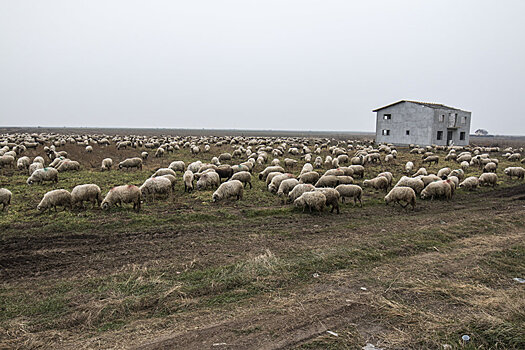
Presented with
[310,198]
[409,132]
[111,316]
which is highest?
[409,132]

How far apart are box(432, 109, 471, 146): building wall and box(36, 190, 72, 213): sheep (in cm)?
4710

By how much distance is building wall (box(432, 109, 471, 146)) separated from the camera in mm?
45500

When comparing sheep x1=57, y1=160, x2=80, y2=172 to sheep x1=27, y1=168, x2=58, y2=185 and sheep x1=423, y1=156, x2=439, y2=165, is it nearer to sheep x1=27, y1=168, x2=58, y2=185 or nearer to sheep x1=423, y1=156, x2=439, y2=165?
sheep x1=27, y1=168, x2=58, y2=185

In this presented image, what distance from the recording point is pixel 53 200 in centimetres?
1186

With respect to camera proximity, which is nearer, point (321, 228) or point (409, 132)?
point (321, 228)

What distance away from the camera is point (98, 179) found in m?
18.6

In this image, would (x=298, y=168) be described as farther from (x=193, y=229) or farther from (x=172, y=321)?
(x=172, y=321)

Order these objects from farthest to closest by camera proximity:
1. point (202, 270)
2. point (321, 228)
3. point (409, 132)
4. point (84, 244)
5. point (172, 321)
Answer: point (409, 132) → point (321, 228) → point (84, 244) → point (202, 270) → point (172, 321)

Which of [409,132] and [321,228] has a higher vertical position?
[409,132]

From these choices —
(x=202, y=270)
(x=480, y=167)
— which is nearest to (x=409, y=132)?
(x=480, y=167)

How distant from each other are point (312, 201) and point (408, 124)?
137ft

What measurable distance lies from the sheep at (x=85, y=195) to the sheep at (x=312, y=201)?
8.19 meters

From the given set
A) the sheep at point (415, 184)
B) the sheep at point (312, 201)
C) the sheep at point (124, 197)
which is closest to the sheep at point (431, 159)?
the sheep at point (415, 184)

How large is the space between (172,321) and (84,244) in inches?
200
